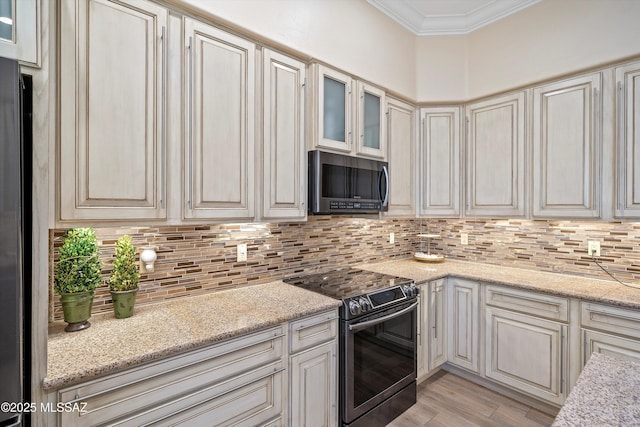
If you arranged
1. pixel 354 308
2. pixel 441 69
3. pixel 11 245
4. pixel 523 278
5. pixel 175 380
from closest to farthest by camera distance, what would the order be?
pixel 11 245 → pixel 175 380 → pixel 354 308 → pixel 523 278 → pixel 441 69


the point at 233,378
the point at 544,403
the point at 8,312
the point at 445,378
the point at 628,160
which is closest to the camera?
the point at 8,312

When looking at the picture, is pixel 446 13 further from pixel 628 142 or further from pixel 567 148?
pixel 628 142

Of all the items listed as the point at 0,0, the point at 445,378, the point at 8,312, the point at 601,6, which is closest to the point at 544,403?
the point at 445,378

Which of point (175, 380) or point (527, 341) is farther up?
point (175, 380)

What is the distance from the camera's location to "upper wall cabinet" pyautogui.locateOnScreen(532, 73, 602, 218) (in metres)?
2.20

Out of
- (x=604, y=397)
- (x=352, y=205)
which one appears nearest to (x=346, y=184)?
(x=352, y=205)

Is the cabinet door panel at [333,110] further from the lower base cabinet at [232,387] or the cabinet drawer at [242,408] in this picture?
the cabinet drawer at [242,408]

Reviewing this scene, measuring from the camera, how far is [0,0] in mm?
893

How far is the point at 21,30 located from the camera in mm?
919

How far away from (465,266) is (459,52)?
2.00 meters

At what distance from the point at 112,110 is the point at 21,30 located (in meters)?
0.43

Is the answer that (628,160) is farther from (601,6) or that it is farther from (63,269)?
(63,269)

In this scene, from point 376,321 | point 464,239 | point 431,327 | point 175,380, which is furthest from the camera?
point 464,239

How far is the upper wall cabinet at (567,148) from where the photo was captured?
2.20m
